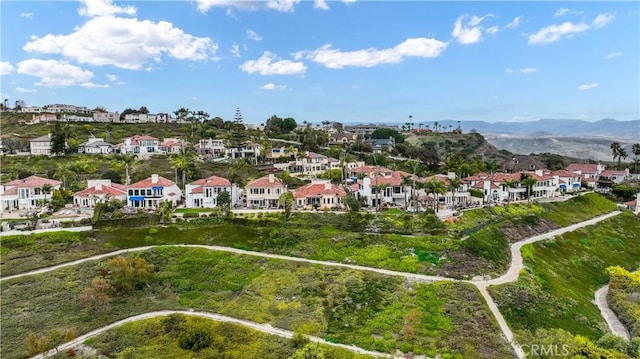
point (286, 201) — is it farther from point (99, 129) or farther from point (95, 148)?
point (99, 129)

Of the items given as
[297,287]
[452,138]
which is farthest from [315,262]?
[452,138]

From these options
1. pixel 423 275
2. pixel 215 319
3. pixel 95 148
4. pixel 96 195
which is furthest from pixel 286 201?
pixel 95 148

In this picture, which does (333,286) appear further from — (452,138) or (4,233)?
(452,138)

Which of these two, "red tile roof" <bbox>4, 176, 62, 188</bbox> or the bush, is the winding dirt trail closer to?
the bush

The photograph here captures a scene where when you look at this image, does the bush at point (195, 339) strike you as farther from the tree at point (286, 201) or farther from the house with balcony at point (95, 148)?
the house with balcony at point (95, 148)

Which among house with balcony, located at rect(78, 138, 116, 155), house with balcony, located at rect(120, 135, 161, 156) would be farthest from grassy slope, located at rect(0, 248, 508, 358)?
house with balcony, located at rect(78, 138, 116, 155)
